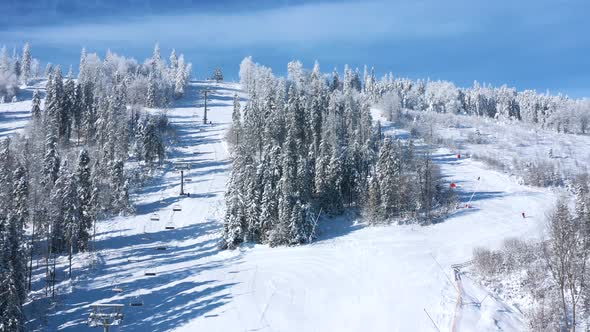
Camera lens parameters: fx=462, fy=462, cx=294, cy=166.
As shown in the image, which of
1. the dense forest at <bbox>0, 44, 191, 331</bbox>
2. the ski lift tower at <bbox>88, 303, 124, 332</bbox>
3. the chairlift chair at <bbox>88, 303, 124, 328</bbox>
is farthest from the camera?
the dense forest at <bbox>0, 44, 191, 331</bbox>

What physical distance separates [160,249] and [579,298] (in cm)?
4531

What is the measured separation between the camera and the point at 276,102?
306 feet

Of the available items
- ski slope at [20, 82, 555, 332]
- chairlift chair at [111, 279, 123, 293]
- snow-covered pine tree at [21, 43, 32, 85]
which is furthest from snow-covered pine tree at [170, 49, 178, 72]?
chairlift chair at [111, 279, 123, 293]

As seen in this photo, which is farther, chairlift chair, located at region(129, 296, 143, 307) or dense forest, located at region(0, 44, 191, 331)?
chairlift chair, located at region(129, 296, 143, 307)

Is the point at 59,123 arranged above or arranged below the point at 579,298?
above

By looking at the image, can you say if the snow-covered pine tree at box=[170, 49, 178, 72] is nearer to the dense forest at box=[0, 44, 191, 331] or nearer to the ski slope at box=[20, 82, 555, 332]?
the dense forest at box=[0, 44, 191, 331]

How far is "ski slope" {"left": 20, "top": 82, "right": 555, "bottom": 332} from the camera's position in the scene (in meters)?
40.5

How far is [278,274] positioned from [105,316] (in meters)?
18.7

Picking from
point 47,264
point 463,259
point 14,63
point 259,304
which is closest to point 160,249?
point 47,264

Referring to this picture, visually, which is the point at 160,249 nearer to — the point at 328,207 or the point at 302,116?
the point at 328,207

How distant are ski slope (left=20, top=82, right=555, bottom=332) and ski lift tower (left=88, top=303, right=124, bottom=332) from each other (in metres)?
1.00

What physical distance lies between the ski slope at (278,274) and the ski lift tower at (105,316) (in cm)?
100

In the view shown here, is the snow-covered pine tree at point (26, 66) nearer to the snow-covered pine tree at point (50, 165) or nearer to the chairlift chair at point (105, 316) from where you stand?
the snow-covered pine tree at point (50, 165)

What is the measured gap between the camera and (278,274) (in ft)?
165
